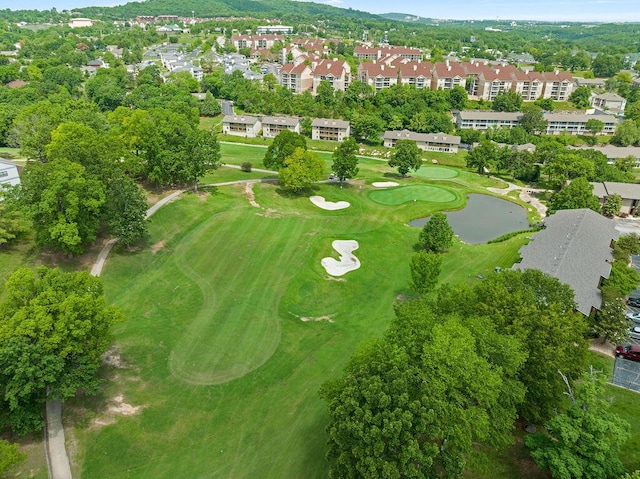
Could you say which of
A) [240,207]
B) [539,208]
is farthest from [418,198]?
[240,207]

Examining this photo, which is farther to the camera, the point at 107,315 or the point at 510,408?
the point at 107,315

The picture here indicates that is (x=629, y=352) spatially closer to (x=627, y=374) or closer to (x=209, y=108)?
(x=627, y=374)

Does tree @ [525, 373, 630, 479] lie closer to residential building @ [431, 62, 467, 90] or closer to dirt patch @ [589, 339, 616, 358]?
dirt patch @ [589, 339, 616, 358]

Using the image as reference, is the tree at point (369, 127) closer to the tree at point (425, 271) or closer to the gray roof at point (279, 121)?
the gray roof at point (279, 121)

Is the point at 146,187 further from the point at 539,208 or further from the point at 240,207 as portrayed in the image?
the point at 539,208

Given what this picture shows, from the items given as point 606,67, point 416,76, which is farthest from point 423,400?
point 606,67

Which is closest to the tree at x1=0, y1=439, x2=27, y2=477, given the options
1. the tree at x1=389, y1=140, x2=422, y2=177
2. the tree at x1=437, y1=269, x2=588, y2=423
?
the tree at x1=437, y1=269, x2=588, y2=423
